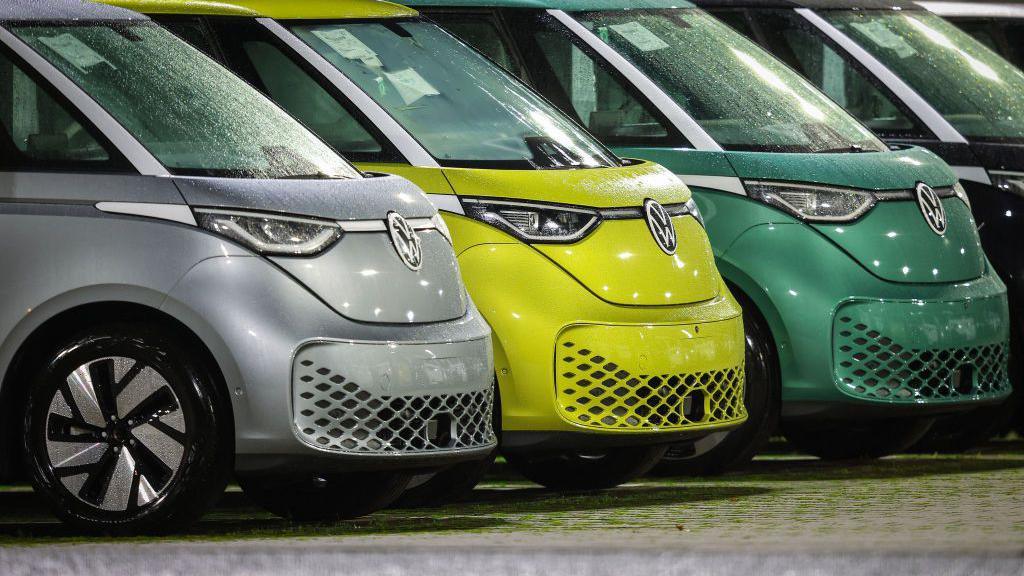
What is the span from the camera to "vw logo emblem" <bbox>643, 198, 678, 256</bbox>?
8820 mm

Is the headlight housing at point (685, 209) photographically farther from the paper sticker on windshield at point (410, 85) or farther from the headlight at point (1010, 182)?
the headlight at point (1010, 182)

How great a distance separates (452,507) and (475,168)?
1211mm

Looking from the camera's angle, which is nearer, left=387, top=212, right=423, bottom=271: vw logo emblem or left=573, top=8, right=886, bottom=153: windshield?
left=387, top=212, right=423, bottom=271: vw logo emblem

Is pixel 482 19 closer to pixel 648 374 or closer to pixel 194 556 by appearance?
pixel 648 374

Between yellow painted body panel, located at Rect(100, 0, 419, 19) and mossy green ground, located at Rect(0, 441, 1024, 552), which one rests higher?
yellow painted body panel, located at Rect(100, 0, 419, 19)

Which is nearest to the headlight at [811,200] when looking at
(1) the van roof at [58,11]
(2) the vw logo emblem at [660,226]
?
(2) the vw logo emblem at [660,226]

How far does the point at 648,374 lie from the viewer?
28.3ft

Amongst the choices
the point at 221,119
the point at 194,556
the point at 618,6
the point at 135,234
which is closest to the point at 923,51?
the point at 618,6

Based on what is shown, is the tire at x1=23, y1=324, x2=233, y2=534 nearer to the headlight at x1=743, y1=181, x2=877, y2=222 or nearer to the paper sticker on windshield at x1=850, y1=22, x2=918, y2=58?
the headlight at x1=743, y1=181, x2=877, y2=222

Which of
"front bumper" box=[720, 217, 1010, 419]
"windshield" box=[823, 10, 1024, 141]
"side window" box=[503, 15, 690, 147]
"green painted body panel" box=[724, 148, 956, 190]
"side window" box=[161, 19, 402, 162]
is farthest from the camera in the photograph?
"windshield" box=[823, 10, 1024, 141]

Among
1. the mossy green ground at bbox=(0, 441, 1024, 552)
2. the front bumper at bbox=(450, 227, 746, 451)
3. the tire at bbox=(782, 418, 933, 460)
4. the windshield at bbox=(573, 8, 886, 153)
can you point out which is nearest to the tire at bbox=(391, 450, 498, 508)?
the mossy green ground at bbox=(0, 441, 1024, 552)

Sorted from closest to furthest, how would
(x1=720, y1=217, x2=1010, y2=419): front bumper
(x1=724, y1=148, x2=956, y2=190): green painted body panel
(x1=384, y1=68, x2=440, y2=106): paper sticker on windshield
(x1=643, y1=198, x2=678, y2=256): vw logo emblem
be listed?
(x1=643, y1=198, x2=678, y2=256): vw logo emblem, (x1=384, y1=68, x2=440, y2=106): paper sticker on windshield, (x1=720, y1=217, x2=1010, y2=419): front bumper, (x1=724, y1=148, x2=956, y2=190): green painted body panel

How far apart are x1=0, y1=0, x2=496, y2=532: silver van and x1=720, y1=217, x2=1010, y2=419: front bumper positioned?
2110 mm

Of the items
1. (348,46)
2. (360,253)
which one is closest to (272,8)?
(348,46)
